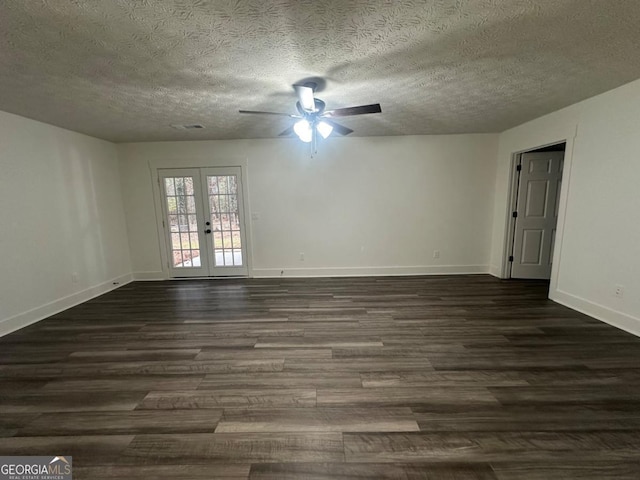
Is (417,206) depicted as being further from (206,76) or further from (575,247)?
(206,76)

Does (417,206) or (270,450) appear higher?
(417,206)

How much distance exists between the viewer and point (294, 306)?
3.51 meters

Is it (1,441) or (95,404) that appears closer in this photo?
(1,441)

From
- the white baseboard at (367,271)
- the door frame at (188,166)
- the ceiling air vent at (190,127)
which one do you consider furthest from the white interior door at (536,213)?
the ceiling air vent at (190,127)

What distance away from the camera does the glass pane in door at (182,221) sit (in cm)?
472

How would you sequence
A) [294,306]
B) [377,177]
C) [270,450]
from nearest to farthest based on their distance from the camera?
1. [270,450]
2. [294,306]
3. [377,177]

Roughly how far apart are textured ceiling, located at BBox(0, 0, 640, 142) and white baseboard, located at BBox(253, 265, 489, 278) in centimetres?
269

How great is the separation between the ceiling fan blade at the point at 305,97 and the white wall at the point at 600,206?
3150 millimetres

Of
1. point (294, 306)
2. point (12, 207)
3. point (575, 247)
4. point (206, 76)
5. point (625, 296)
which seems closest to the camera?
point (206, 76)

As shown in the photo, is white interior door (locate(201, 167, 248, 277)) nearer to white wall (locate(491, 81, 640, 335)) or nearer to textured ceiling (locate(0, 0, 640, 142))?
textured ceiling (locate(0, 0, 640, 142))

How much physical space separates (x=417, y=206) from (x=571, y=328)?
2.63 m

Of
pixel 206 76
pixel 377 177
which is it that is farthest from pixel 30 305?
pixel 377 177

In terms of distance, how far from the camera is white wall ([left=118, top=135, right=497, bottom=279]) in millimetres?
4586

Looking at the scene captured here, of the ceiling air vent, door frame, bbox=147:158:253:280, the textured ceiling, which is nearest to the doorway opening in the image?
the textured ceiling
